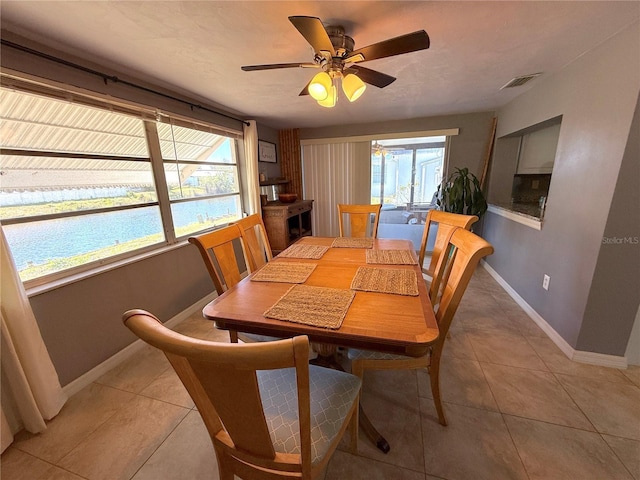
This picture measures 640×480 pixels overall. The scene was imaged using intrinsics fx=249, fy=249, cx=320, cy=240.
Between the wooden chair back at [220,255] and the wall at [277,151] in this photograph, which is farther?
the wall at [277,151]

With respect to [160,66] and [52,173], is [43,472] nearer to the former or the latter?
[52,173]

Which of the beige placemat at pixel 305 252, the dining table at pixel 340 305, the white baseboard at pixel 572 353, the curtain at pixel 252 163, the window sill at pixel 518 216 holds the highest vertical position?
the curtain at pixel 252 163

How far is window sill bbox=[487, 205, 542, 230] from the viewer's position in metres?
2.24

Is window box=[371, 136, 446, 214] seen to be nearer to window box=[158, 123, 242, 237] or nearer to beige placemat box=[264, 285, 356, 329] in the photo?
window box=[158, 123, 242, 237]

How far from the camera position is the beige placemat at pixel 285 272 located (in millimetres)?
1364

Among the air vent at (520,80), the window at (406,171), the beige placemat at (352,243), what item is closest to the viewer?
the beige placemat at (352,243)

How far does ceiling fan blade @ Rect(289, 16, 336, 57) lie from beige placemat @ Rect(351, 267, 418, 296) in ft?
3.75

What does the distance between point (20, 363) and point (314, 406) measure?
1.56 metres

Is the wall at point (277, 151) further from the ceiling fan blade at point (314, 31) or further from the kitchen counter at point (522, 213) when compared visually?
the kitchen counter at point (522, 213)

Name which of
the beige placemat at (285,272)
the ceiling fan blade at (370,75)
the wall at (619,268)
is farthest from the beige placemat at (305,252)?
the wall at (619,268)

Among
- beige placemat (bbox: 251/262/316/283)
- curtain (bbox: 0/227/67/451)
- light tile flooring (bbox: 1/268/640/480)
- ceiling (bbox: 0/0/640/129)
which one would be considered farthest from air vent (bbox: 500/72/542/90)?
curtain (bbox: 0/227/67/451)

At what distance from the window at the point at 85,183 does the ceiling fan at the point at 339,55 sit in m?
1.29

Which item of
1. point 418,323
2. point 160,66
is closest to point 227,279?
point 418,323

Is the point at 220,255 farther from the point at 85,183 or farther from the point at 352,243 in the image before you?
the point at 85,183
